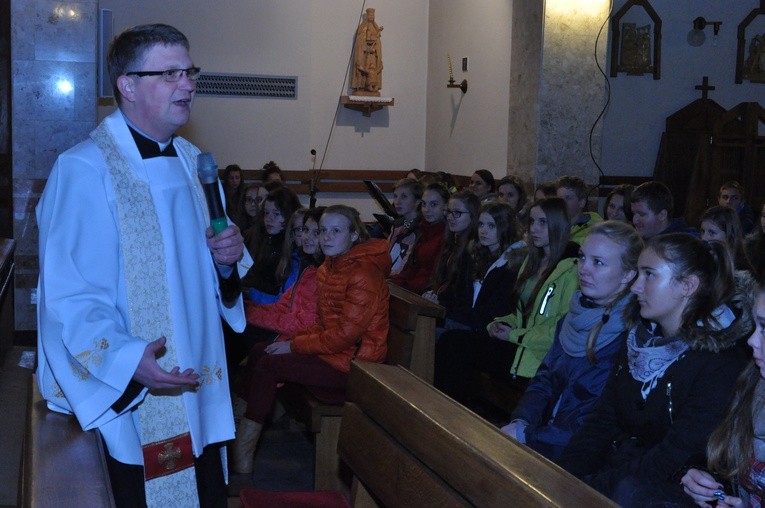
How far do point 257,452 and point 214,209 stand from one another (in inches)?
110

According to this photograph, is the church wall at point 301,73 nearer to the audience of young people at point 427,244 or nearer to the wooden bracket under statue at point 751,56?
the wooden bracket under statue at point 751,56

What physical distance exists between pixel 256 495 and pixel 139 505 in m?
0.58

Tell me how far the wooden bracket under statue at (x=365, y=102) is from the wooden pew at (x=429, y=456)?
8.58 metres

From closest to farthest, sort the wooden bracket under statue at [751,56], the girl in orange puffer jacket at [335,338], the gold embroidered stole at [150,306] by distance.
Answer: the gold embroidered stole at [150,306] → the girl in orange puffer jacket at [335,338] → the wooden bracket under statue at [751,56]

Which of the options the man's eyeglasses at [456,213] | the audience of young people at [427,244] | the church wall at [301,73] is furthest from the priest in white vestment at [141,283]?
the church wall at [301,73]

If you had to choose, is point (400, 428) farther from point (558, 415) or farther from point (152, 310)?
point (558, 415)

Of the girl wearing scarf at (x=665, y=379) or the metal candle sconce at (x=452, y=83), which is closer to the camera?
the girl wearing scarf at (x=665, y=379)

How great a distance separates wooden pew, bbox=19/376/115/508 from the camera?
1.52 meters

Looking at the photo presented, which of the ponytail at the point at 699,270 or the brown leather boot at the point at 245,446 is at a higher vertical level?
the ponytail at the point at 699,270

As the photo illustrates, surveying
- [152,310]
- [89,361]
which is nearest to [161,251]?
[152,310]

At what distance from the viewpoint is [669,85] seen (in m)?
9.23

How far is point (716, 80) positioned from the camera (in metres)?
9.31

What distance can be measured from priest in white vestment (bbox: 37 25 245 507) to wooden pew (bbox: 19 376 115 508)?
42 mm

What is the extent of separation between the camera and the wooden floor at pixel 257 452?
2.14 meters
